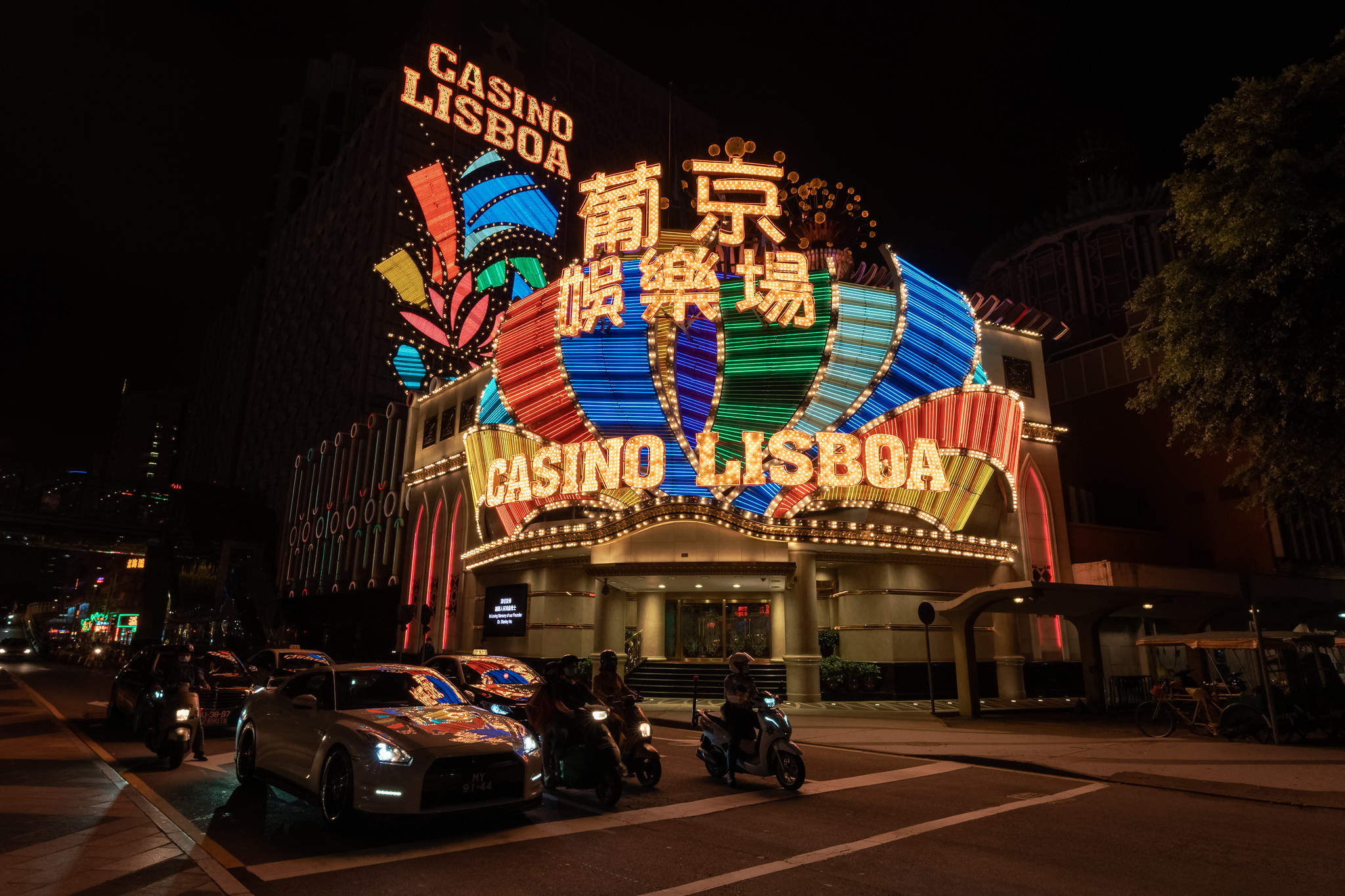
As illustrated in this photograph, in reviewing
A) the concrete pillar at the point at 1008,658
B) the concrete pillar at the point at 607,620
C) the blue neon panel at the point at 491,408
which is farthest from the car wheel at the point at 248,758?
the concrete pillar at the point at 1008,658

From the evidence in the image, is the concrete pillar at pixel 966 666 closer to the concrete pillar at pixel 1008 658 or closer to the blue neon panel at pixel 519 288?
the concrete pillar at pixel 1008 658

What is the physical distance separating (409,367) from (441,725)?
167 ft

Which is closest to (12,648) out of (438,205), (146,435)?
(438,205)

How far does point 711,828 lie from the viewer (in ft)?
26.7

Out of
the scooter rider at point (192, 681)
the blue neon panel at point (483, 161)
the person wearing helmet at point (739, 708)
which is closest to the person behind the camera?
the person wearing helmet at point (739, 708)

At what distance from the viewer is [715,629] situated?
30.3 metres

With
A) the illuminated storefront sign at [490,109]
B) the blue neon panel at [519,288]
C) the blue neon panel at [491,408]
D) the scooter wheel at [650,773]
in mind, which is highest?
the illuminated storefront sign at [490,109]

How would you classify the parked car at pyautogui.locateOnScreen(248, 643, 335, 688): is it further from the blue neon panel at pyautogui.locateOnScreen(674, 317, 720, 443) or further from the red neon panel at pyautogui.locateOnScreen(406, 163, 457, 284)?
the red neon panel at pyautogui.locateOnScreen(406, 163, 457, 284)

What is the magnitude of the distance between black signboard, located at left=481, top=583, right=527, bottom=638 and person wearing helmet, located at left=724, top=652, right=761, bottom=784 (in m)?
21.1

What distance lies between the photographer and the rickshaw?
50.6 feet

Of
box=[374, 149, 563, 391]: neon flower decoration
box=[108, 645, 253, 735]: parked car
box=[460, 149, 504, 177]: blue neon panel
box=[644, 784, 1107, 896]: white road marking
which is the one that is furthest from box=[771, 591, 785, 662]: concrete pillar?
box=[460, 149, 504, 177]: blue neon panel

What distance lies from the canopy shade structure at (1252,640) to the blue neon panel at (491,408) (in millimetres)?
23986

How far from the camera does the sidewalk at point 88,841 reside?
596 cm

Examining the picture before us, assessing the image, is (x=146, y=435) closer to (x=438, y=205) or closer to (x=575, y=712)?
(x=438, y=205)
